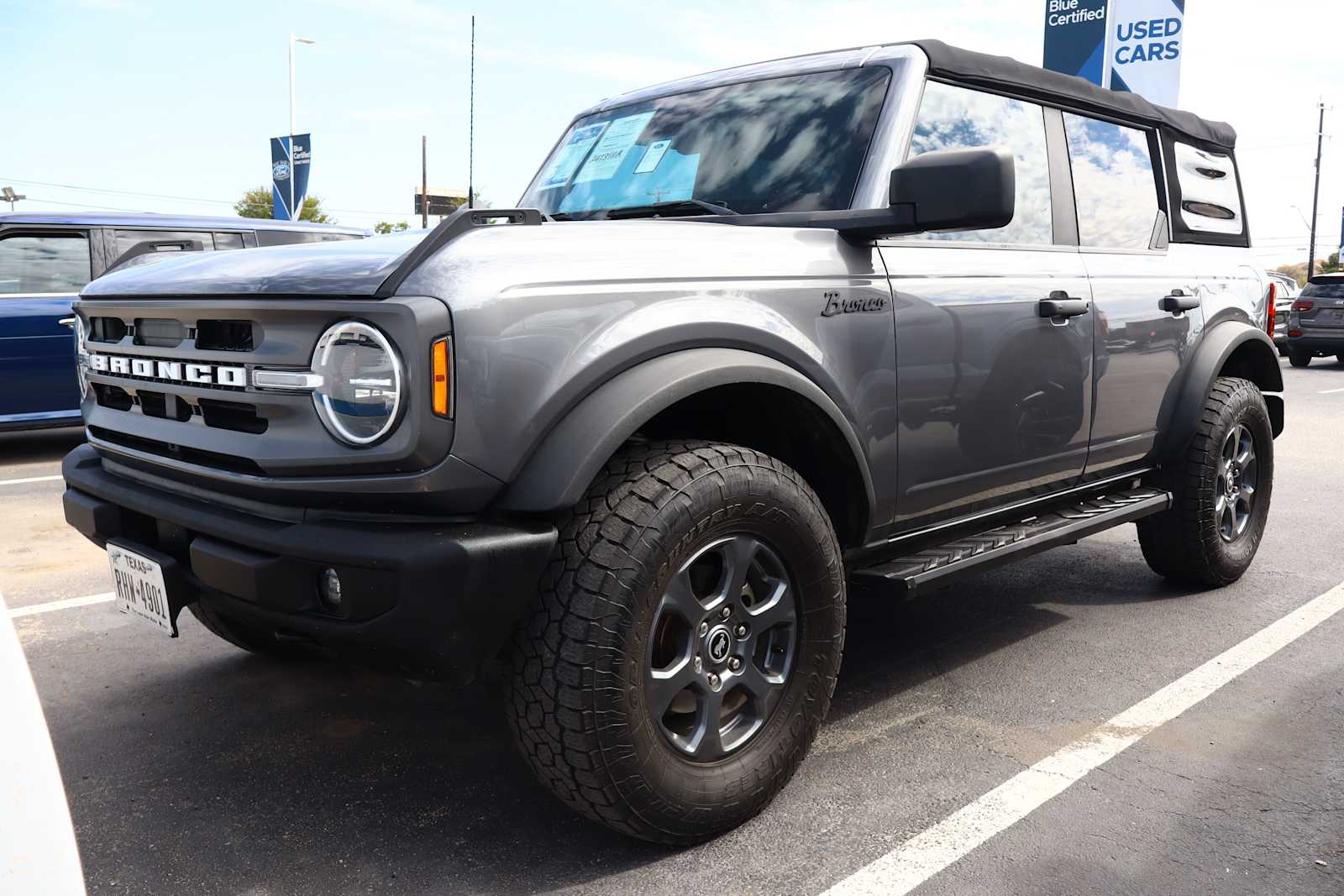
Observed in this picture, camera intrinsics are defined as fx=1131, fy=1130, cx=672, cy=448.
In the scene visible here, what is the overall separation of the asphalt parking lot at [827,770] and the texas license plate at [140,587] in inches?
19.1

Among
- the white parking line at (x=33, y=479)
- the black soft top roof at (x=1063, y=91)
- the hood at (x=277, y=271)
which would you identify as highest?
the black soft top roof at (x=1063, y=91)

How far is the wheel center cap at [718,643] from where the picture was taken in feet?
8.41

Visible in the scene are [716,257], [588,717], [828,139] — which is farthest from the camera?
[828,139]

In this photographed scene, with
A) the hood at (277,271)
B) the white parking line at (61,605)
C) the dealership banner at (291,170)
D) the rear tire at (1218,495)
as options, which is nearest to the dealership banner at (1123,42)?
the rear tire at (1218,495)

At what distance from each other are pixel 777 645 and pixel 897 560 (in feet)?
2.18

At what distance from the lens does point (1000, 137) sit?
3.65 m

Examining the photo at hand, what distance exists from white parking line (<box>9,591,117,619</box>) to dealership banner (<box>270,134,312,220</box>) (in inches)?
957

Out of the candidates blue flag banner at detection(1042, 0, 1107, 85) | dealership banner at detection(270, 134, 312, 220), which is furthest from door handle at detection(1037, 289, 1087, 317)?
dealership banner at detection(270, 134, 312, 220)

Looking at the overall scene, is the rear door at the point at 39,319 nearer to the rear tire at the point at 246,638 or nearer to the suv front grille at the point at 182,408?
the rear tire at the point at 246,638

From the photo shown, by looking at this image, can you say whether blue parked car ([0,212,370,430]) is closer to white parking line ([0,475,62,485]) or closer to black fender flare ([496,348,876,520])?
white parking line ([0,475,62,485])

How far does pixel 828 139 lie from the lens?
323 centimetres

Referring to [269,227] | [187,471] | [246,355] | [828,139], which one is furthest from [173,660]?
[269,227]

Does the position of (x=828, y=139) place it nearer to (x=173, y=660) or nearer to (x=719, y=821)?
(x=719, y=821)

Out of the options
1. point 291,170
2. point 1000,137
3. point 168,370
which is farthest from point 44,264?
point 291,170
